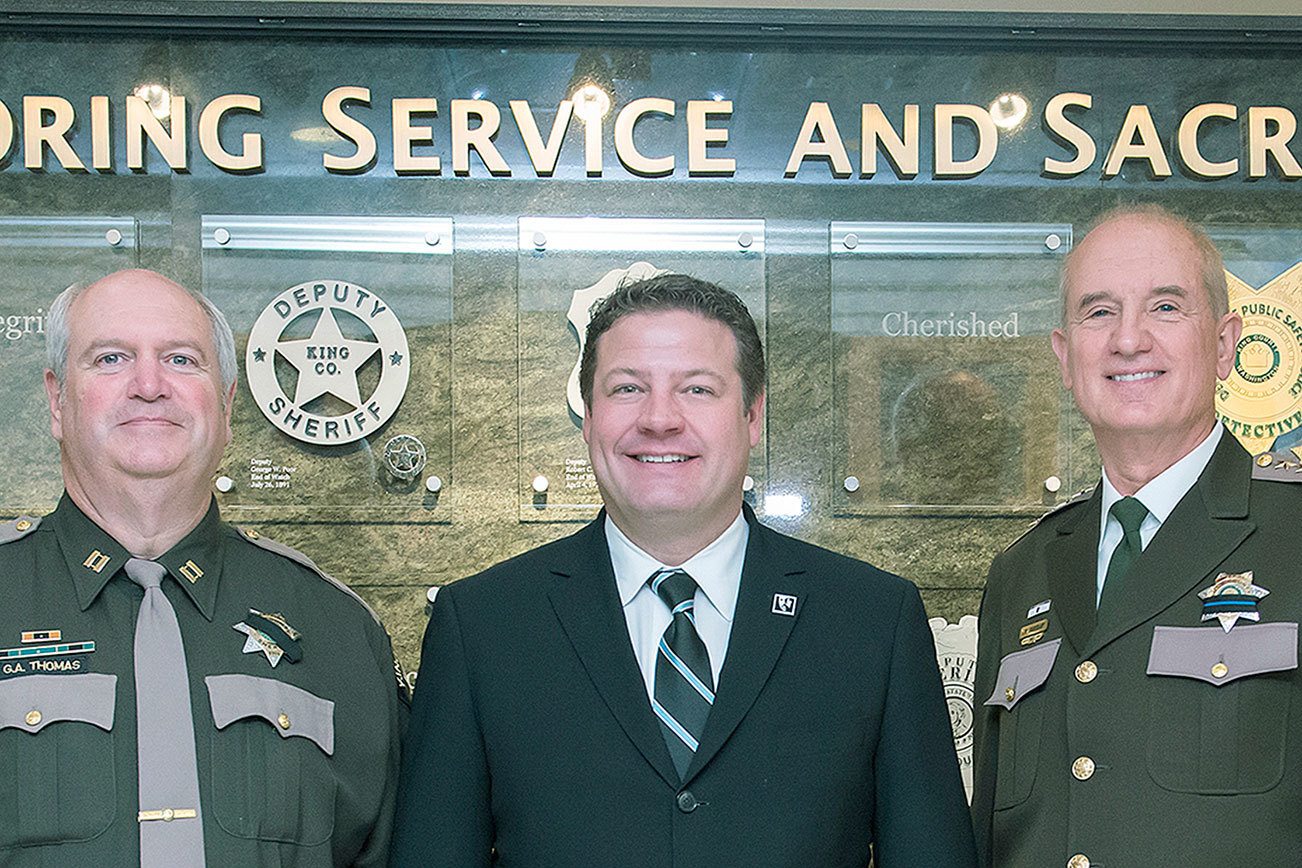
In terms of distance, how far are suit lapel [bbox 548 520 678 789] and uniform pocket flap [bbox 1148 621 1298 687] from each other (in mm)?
788

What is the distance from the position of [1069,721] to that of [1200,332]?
2.15 feet

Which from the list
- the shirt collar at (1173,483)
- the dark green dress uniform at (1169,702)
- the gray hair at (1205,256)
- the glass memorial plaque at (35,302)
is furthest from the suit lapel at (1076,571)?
the glass memorial plaque at (35,302)

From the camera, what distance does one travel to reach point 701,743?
2164 millimetres

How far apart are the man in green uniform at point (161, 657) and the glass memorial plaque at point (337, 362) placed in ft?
5.72

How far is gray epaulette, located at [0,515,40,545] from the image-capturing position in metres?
2.47

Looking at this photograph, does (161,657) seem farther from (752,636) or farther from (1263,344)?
(1263,344)

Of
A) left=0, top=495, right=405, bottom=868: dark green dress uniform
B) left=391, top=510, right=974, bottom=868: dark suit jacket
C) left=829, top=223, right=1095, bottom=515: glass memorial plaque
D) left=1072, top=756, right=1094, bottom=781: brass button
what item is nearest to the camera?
left=391, top=510, right=974, bottom=868: dark suit jacket

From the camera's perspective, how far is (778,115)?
447cm

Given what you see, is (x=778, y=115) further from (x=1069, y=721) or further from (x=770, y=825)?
(x=770, y=825)

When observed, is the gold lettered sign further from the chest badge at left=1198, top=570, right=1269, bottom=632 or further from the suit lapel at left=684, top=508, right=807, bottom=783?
the suit lapel at left=684, top=508, right=807, bottom=783

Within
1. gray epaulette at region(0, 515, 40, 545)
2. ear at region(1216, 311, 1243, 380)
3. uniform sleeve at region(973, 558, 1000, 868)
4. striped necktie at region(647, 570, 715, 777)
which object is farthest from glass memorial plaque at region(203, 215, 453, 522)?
ear at region(1216, 311, 1243, 380)

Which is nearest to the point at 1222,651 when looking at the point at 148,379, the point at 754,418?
the point at 754,418

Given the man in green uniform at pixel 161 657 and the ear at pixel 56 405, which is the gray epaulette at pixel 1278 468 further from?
the ear at pixel 56 405

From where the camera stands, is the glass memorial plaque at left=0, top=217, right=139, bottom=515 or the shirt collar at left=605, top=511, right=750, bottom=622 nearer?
the shirt collar at left=605, top=511, right=750, bottom=622
